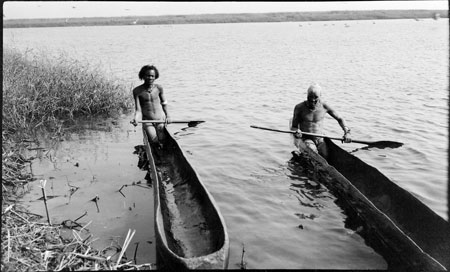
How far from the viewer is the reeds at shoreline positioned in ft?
13.4

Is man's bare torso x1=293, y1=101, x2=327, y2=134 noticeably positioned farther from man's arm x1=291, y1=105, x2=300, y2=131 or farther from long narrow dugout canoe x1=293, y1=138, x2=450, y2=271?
long narrow dugout canoe x1=293, y1=138, x2=450, y2=271

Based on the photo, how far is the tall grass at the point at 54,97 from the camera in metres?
9.39

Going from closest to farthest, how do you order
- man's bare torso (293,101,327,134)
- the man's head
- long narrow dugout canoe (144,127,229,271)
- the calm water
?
1. long narrow dugout canoe (144,127,229,271)
2. the calm water
3. the man's head
4. man's bare torso (293,101,327,134)

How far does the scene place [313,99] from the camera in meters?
7.80

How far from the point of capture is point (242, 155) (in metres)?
9.41

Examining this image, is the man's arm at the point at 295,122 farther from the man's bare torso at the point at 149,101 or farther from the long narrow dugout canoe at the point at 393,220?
the man's bare torso at the point at 149,101

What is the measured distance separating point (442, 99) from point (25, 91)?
46.0 ft

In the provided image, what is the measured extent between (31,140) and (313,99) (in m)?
6.66

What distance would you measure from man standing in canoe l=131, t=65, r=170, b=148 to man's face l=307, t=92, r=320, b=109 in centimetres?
308

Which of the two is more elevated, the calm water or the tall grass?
the tall grass

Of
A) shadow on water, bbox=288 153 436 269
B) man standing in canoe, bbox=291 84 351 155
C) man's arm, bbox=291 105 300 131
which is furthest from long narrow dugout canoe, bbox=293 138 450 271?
man's arm, bbox=291 105 300 131

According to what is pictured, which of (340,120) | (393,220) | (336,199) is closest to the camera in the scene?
(393,220)

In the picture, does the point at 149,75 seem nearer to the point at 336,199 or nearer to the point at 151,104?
the point at 151,104

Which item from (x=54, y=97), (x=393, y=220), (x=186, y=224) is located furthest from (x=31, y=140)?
(x=393, y=220)
